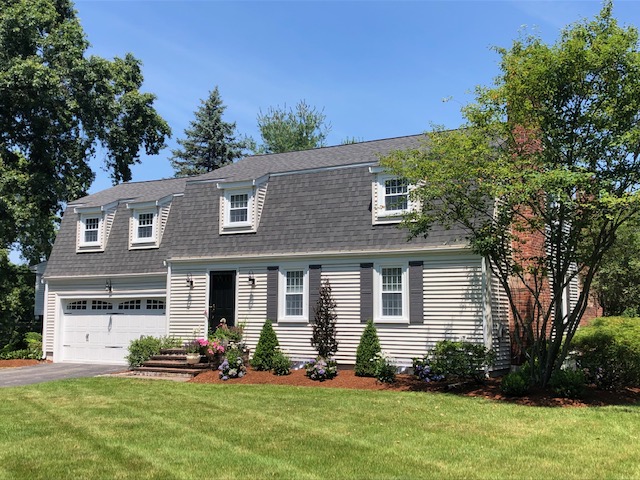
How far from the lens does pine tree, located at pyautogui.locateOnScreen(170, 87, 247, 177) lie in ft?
145

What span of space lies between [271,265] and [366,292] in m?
3.21

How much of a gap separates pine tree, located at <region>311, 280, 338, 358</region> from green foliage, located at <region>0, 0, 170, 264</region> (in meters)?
15.9

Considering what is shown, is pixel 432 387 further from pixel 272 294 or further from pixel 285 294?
pixel 272 294

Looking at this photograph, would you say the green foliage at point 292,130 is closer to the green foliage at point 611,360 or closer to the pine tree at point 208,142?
the pine tree at point 208,142

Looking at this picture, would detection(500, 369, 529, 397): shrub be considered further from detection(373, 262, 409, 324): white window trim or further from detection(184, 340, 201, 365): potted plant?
detection(184, 340, 201, 365): potted plant

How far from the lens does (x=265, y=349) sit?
16203mm

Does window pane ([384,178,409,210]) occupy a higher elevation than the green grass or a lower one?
higher

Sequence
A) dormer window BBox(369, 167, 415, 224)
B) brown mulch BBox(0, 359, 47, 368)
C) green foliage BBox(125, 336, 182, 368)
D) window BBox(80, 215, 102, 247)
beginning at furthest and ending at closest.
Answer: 1. window BBox(80, 215, 102, 247)
2. brown mulch BBox(0, 359, 47, 368)
3. green foliage BBox(125, 336, 182, 368)
4. dormer window BBox(369, 167, 415, 224)

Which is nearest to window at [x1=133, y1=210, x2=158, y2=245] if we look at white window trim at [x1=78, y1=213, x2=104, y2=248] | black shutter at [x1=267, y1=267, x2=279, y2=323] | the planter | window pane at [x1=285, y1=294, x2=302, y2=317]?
white window trim at [x1=78, y1=213, x2=104, y2=248]

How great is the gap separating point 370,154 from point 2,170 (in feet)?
56.6

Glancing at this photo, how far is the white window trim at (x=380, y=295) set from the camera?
15477mm

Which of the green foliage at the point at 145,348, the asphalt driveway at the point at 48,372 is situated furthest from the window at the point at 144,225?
the asphalt driveway at the point at 48,372

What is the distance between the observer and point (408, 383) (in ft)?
46.0

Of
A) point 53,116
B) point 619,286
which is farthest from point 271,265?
point 53,116
